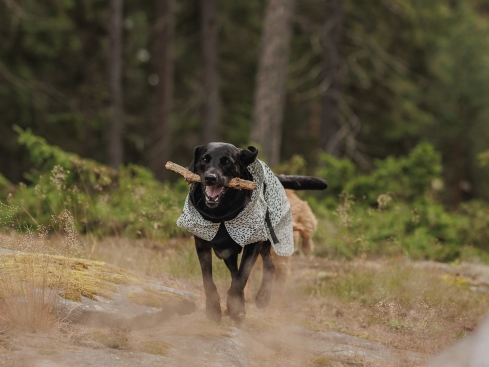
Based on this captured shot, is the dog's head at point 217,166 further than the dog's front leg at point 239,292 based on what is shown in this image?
No

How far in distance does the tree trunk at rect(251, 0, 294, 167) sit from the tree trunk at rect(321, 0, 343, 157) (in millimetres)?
3721

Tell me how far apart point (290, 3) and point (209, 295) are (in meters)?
10.9

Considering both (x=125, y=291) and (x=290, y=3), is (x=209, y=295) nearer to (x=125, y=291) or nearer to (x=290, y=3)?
(x=125, y=291)

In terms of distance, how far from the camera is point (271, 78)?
15.3 m

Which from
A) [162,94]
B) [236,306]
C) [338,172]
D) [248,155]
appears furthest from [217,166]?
[162,94]

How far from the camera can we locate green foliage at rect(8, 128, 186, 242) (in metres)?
7.99

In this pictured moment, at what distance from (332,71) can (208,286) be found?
14340 mm

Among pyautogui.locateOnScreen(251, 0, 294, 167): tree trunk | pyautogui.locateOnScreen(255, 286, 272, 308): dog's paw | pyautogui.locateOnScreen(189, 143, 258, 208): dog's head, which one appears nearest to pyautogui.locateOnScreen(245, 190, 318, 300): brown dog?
pyautogui.locateOnScreen(255, 286, 272, 308): dog's paw

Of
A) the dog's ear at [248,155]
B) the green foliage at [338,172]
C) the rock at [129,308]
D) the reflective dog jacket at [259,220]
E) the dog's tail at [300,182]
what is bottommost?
the rock at [129,308]

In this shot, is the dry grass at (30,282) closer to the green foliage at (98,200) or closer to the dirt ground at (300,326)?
the dirt ground at (300,326)

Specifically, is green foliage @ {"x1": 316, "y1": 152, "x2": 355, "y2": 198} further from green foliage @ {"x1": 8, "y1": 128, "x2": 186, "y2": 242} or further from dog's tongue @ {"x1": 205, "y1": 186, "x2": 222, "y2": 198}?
dog's tongue @ {"x1": 205, "y1": 186, "x2": 222, "y2": 198}

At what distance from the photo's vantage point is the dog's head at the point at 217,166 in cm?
530

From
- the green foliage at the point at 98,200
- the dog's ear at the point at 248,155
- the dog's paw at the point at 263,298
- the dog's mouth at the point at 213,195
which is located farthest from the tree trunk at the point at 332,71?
the dog's mouth at the point at 213,195

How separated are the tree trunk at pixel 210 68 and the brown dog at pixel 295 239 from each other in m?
13.9
